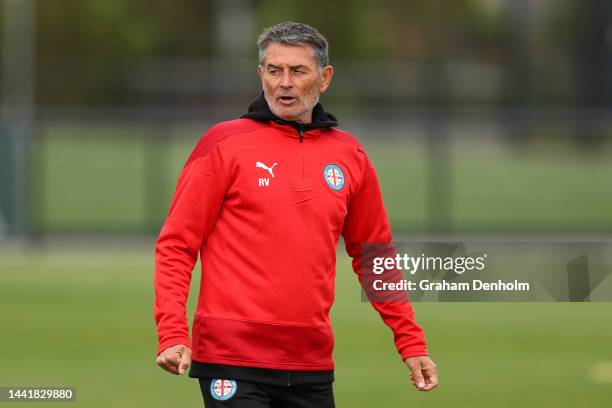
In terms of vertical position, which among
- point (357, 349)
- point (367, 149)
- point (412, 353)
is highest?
point (367, 149)

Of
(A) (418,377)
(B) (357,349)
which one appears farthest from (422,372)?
(B) (357,349)

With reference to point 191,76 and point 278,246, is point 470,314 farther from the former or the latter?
point 191,76

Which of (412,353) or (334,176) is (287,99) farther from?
(412,353)

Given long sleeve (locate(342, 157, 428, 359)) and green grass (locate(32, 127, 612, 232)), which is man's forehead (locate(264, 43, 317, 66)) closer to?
long sleeve (locate(342, 157, 428, 359))

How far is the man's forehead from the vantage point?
209 inches

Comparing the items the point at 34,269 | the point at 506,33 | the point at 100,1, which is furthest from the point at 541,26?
the point at 34,269

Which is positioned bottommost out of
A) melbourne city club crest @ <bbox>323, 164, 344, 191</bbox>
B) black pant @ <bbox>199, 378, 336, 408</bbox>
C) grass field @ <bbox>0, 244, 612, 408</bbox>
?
grass field @ <bbox>0, 244, 612, 408</bbox>

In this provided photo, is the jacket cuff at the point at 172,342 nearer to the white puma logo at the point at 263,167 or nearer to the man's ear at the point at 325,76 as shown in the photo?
the white puma logo at the point at 263,167

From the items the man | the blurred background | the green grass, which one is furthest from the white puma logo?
the green grass

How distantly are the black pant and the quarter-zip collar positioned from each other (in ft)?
3.01

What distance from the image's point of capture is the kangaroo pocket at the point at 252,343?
5.21 metres

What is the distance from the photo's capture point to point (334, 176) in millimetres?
5398

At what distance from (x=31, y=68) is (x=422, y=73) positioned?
16215 millimetres

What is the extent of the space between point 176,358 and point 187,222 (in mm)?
517
